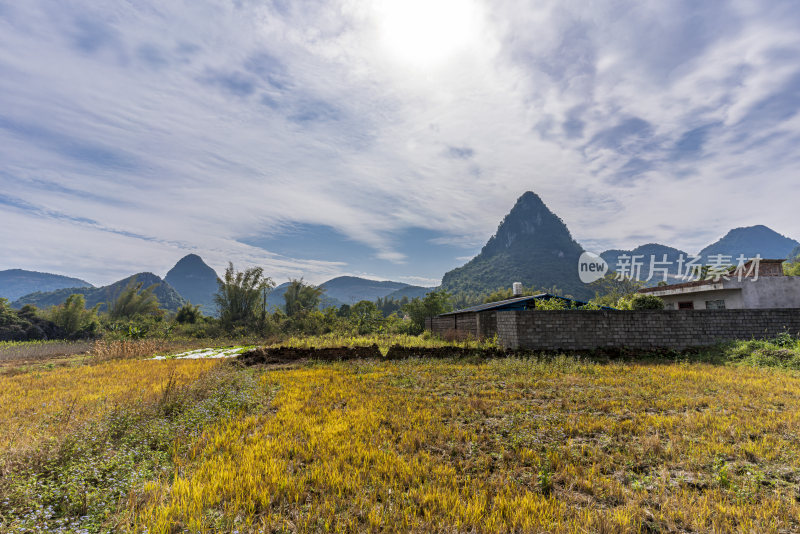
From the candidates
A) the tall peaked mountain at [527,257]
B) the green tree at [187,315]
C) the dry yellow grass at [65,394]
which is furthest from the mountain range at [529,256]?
the dry yellow grass at [65,394]

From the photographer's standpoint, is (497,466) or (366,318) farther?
(366,318)

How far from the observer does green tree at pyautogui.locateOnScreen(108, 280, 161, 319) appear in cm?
3534

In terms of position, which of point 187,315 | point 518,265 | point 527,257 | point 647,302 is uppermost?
point 527,257

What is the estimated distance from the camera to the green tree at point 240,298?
32438 mm

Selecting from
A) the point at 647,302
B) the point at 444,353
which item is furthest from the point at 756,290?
the point at 444,353

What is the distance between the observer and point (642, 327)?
1425 cm

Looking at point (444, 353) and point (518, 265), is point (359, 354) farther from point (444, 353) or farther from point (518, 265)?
point (518, 265)

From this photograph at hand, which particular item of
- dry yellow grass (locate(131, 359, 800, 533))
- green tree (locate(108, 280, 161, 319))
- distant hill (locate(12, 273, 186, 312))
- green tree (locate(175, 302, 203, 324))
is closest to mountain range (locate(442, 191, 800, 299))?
green tree (locate(175, 302, 203, 324))

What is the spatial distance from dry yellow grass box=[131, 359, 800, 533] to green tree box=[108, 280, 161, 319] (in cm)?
3850

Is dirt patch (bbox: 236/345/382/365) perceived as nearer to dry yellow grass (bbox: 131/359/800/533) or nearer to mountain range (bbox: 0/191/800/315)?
dry yellow grass (bbox: 131/359/800/533)

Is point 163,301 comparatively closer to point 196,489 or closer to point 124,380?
point 124,380

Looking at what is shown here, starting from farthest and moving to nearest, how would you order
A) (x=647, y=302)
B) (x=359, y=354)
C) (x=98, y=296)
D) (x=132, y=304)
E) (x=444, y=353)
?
1. (x=98, y=296)
2. (x=132, y=304)
3. (x=647, y=302)
4. (x=359, y=354)
5. (x=444, y=353)

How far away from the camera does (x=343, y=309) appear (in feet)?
152

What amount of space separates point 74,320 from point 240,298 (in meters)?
13.8
